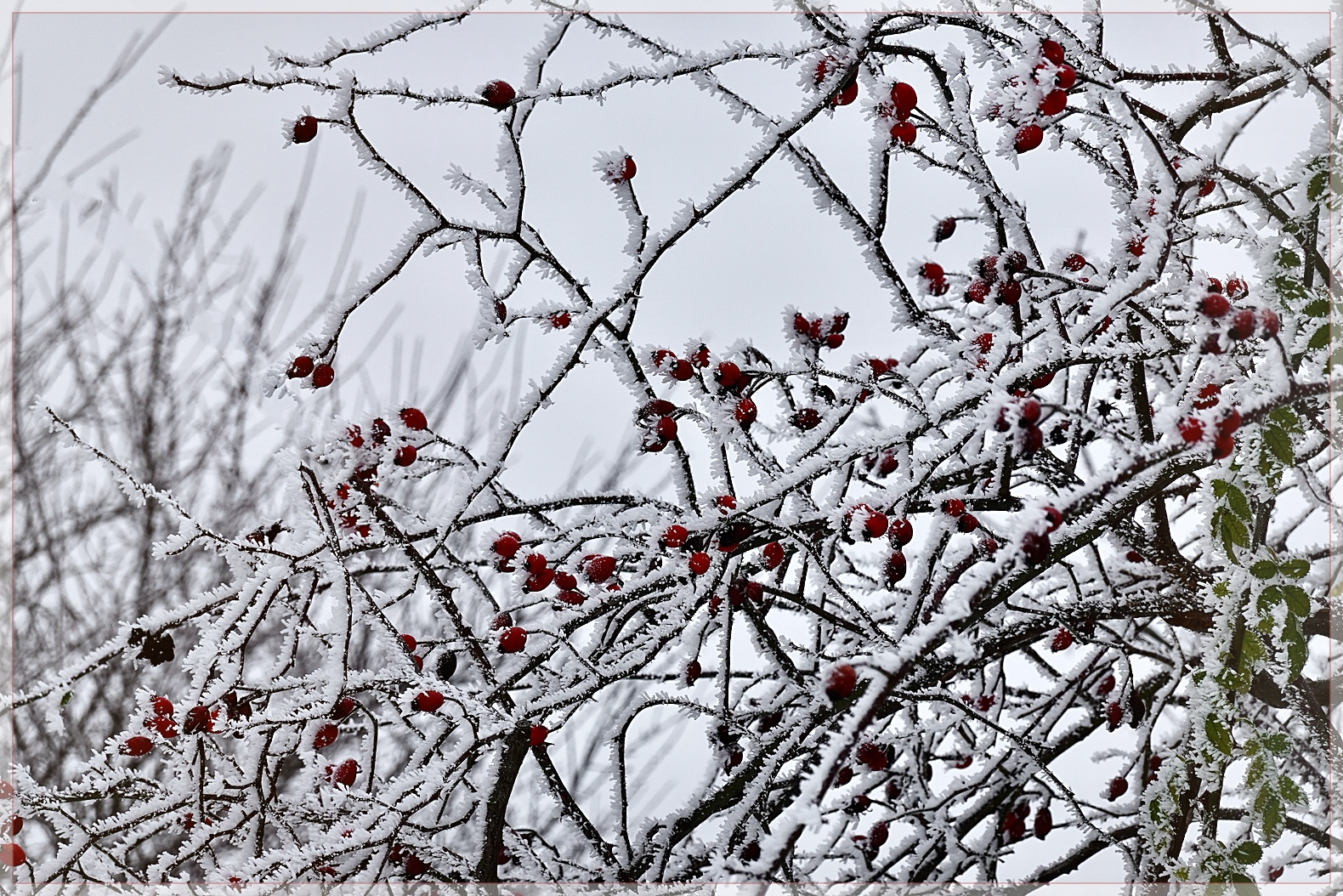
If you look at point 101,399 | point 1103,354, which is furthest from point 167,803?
point 101,399

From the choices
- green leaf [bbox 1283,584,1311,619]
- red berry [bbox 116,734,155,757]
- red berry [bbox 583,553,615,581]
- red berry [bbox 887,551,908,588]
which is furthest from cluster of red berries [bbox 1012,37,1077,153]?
red berry [bbox 116,734,155,757]

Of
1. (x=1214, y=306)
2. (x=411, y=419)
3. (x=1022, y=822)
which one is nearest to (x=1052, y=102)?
(x=1214, y=306)

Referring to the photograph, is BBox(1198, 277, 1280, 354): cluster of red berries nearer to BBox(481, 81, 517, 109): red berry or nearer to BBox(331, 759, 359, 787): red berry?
BBox(481, 81, 517, 109): red berry

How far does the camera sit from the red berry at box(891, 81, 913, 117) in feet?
4.94

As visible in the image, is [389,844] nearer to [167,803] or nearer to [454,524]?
[167,803]

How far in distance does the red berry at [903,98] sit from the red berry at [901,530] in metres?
0.69

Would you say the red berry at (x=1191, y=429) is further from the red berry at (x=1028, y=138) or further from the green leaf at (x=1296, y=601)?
the red berry at (x=1028, y=138)

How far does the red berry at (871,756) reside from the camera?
1908 millimetres

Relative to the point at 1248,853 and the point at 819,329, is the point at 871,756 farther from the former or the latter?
the point at 819,329

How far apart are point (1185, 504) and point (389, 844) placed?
2.33m

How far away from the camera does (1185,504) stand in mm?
2619

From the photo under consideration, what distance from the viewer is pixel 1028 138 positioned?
1.40 metres

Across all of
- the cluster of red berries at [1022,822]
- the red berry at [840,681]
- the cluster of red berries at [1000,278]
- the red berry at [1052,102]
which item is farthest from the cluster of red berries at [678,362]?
the cluster of red berries at [1022,822]

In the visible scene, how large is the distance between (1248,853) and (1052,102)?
110cm
